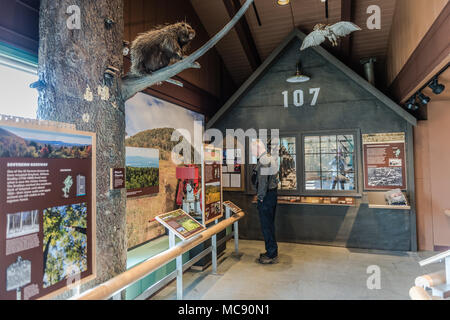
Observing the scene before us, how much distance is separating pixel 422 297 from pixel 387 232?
3.61 m

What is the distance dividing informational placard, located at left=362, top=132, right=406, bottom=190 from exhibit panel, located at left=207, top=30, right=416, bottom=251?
0.01 meters

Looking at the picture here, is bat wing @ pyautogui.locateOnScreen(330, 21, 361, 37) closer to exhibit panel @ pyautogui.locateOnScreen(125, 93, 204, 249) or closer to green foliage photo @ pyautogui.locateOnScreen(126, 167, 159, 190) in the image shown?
exhibit panel @ pyautogui.locateOnScreen(125, 93, 204, 249)

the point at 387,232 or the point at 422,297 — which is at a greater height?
the point at 422,297

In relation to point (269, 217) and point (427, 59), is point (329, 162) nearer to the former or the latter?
point (269, 217)

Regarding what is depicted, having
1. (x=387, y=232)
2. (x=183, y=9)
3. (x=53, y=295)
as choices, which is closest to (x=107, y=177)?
(x=53, y=295)

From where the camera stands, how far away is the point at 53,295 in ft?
5.16

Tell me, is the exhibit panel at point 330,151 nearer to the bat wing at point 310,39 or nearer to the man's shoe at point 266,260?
the man's shoe at point 266,260

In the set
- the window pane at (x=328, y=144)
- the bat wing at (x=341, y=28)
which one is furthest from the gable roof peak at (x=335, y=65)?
the bat wing at (x=341, y=28)

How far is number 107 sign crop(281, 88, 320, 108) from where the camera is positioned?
18.2 feet

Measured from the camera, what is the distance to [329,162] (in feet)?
17.8

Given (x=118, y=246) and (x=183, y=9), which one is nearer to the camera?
(x=118, y=246)

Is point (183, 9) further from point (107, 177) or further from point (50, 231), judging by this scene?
point (50, 231)
